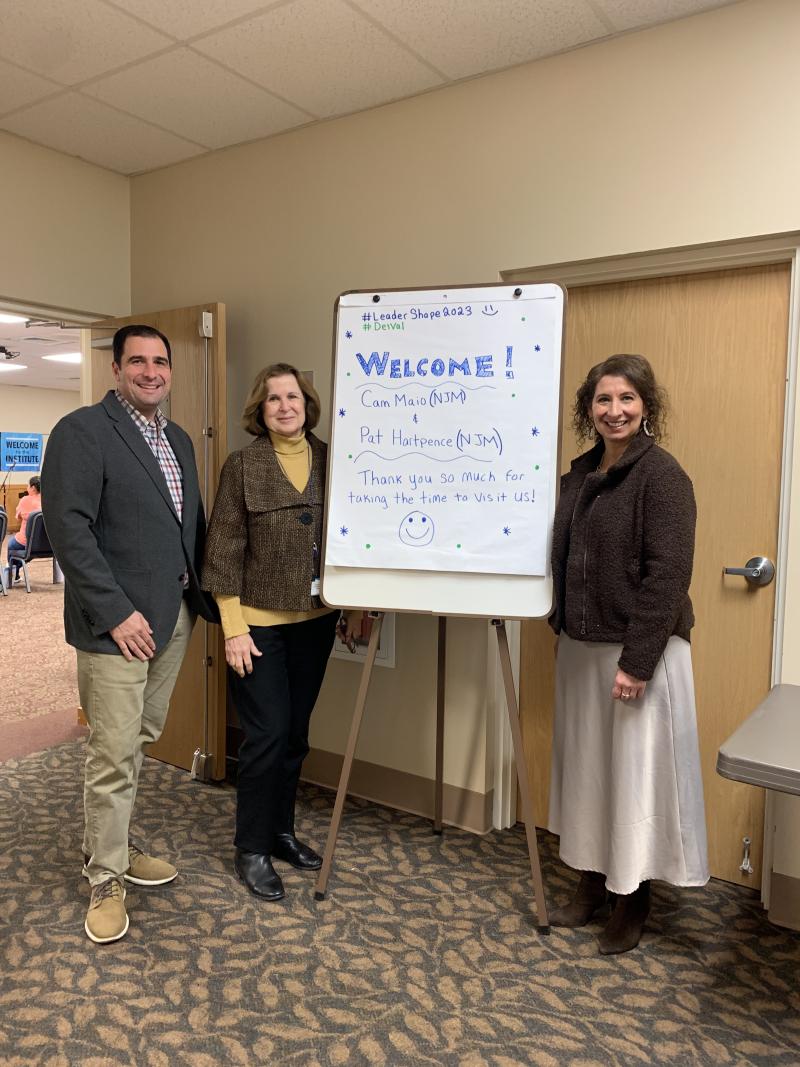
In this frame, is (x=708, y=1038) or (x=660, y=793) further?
(x=660, y=793)

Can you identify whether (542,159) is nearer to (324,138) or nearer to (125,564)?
(324,138)

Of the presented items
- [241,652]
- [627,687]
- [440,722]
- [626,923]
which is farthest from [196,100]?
[626,923]

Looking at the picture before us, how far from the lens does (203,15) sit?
2268mm

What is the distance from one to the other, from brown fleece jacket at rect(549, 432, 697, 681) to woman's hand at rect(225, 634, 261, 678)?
87 cm

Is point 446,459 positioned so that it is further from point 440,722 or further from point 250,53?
point 250,53

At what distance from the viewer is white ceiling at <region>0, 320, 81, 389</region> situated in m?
7.41

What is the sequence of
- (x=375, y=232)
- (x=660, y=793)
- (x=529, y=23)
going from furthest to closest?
(x=375, y=232) < (x=529, y=23) < (x=660, y=793)

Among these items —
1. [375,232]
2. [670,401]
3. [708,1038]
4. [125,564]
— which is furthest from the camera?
[375,232]

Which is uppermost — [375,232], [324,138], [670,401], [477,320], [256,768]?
[324,138]

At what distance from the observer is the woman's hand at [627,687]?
1.88 metres

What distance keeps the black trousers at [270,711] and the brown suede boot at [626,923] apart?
3.23 ft

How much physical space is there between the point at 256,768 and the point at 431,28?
2.22 m

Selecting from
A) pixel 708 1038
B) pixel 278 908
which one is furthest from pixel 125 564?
pixel 708 1038

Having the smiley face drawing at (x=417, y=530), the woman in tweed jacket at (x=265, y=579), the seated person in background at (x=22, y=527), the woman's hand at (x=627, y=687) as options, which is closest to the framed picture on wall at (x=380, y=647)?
the woman in tweed jacket at (x=265, y=579)
